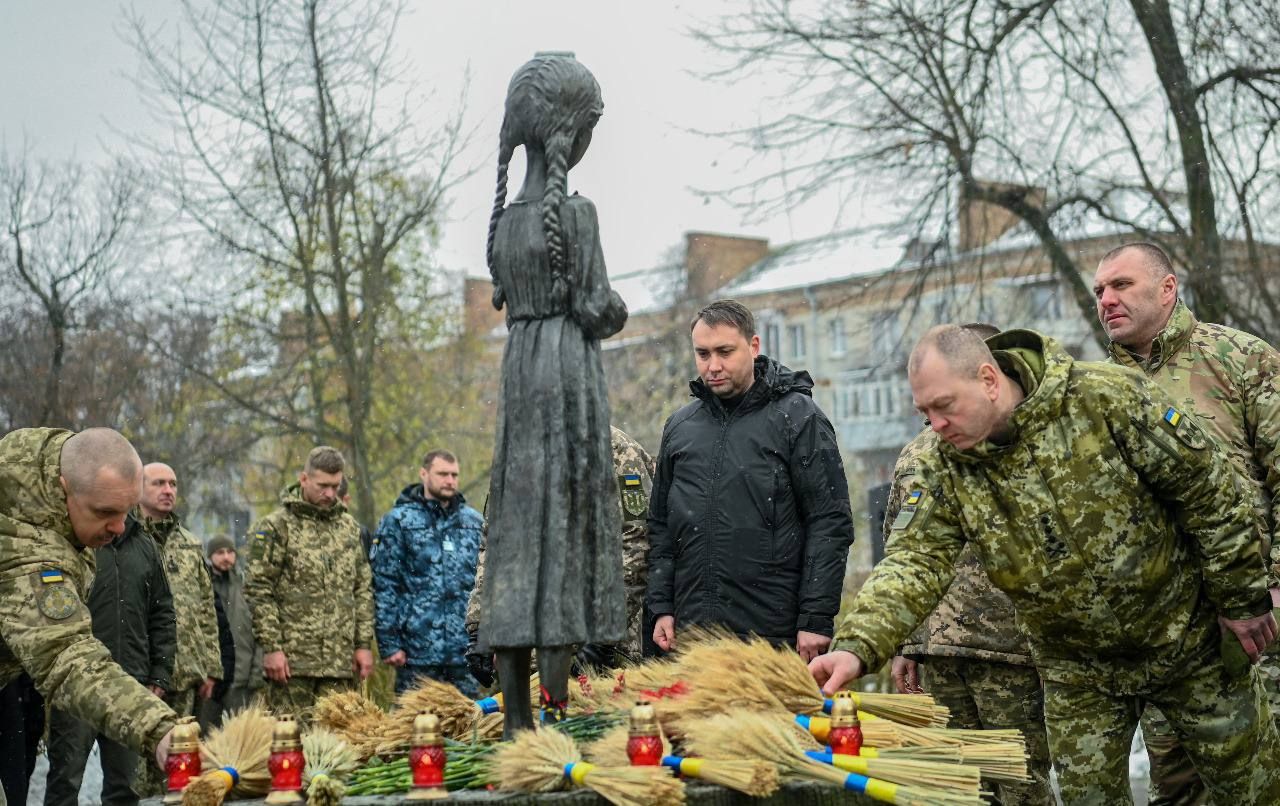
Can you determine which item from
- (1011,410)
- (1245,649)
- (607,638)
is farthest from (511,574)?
(1245,649)

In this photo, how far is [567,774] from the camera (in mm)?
4855

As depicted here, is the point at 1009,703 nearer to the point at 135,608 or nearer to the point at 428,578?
the point at 428,578

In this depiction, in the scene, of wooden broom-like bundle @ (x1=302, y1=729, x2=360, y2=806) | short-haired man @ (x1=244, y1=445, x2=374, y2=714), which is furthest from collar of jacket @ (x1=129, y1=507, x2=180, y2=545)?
wooden broom-like bundle @ (x1=302, y1=729, x2=360, y2=806)

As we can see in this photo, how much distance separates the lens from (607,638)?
227 inches

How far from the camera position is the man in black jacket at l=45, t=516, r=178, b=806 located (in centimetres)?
931

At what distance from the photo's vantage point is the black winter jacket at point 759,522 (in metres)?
6.71

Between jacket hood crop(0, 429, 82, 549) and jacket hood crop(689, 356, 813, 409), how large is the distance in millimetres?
2592

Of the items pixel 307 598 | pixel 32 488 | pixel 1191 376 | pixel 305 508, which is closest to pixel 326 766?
pixel 32 488

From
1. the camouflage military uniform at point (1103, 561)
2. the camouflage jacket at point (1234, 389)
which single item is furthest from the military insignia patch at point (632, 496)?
the camouflage jacket at point (1234, 389)

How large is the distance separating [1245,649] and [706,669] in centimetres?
180

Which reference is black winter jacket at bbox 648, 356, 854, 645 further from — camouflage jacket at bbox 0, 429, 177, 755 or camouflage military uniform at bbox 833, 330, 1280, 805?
camouflage jacket at bbox 0, 429, 177, 755

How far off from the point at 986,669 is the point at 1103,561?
190 cm

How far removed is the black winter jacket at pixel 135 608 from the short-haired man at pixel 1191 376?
19.2ft

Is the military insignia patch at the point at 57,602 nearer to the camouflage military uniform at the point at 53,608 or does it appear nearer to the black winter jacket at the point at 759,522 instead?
the camouflage military uniform at the point at 53,608
